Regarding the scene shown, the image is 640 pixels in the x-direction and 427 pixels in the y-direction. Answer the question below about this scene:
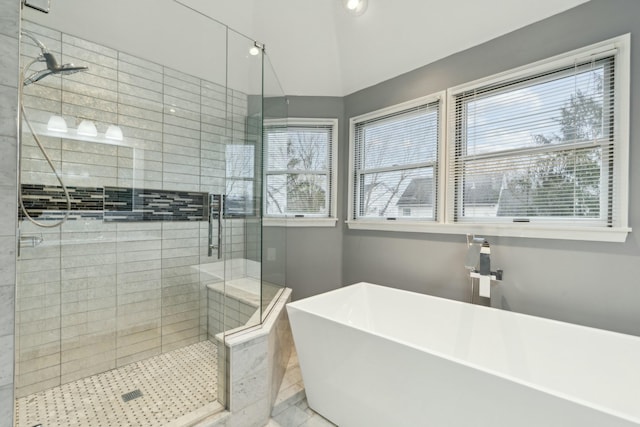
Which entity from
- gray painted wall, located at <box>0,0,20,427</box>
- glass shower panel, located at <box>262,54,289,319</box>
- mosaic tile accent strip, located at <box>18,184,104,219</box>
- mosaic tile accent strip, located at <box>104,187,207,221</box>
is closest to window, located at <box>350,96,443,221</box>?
glass shower panel, located at <box>262,54,289,319</box>

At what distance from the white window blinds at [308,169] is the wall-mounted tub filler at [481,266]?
1414 mm

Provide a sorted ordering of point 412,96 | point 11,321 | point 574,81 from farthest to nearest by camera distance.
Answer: point 412,96, point 574,81, point 11,321

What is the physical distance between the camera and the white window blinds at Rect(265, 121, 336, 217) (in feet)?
9.55

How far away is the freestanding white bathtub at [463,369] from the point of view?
3.32 ft

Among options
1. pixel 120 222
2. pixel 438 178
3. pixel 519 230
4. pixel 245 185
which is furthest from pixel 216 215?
pixel 519 230

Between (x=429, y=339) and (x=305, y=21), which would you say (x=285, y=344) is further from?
(x=305, y=21)

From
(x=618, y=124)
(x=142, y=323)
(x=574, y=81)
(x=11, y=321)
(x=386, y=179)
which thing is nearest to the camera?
(x=11, y=321)

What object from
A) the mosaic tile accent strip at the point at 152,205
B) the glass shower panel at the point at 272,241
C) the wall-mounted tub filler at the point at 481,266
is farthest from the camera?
the glass shower panel at the point at 272,241

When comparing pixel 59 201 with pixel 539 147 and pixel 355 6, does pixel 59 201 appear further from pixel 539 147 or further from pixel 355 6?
pixel 539 147

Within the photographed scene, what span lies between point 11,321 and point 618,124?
2989 mm

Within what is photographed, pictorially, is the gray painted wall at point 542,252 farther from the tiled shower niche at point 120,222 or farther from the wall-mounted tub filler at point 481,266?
the tiled shower niche at point 120,222

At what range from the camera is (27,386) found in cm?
157

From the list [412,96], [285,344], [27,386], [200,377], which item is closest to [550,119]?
[412,96]

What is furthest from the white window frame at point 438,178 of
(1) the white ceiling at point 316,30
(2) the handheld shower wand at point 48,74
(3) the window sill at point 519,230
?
(2) the handheld shower wand at point 48,74
